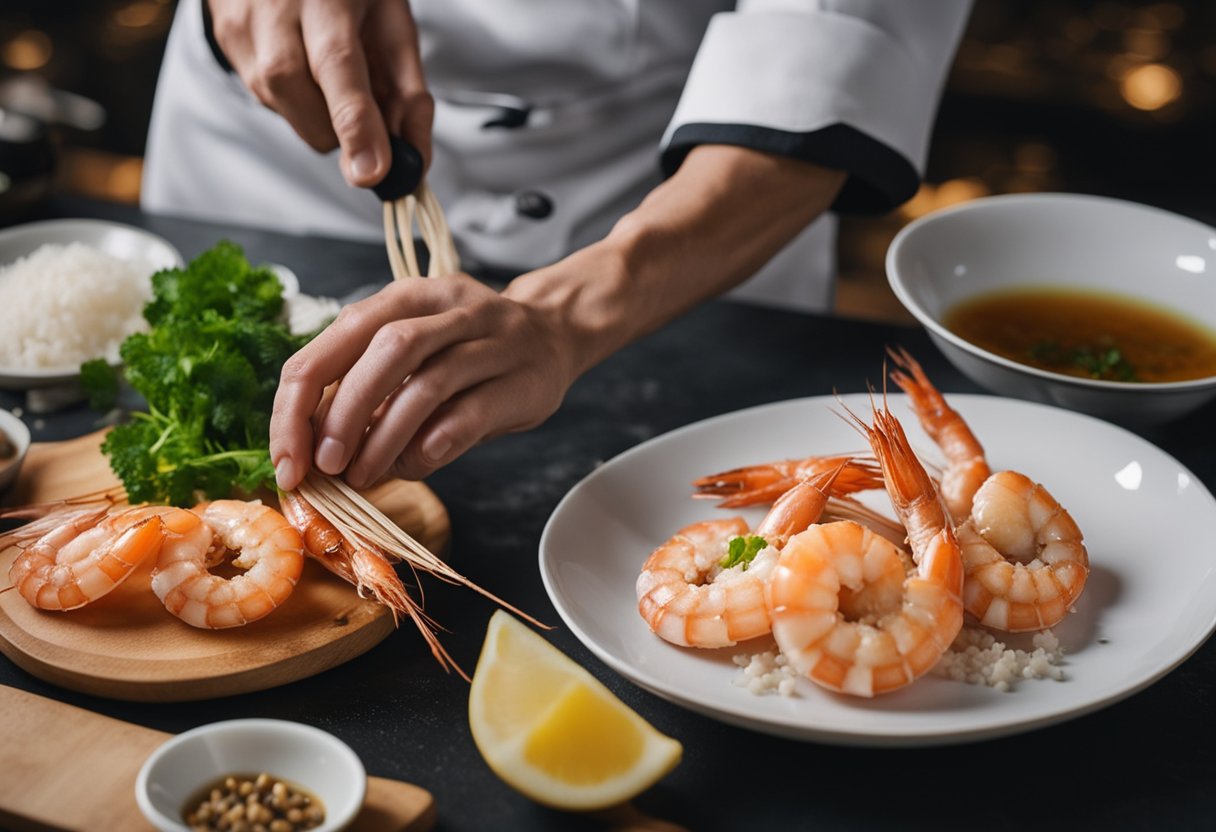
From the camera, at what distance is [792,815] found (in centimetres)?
108

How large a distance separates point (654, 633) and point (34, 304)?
3.61 feet

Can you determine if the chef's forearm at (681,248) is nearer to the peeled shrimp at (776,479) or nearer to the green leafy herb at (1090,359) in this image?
the peeled shrimp at (776,479)

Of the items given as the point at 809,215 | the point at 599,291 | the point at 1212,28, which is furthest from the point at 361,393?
the point at 1212,28

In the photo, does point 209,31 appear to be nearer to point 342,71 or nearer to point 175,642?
point 342,71

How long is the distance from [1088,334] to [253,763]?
4.01 ft

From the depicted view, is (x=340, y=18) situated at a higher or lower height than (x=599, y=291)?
higher

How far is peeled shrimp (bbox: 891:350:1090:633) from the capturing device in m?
1.18

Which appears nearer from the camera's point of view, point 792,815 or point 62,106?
point 792,815

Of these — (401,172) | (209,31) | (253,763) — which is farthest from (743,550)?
(209,31)

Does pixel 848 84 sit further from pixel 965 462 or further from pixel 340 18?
pixel 340 18

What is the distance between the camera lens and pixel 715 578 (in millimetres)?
1259

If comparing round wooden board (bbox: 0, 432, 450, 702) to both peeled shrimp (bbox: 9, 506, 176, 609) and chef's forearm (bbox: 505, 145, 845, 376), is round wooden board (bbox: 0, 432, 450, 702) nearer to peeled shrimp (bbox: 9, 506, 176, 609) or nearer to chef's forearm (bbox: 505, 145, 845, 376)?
peeled shrimp (bbox: 9, 506, 176, 609)

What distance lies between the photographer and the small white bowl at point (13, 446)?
150 centimetres

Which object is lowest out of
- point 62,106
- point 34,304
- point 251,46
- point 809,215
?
point 62,106
